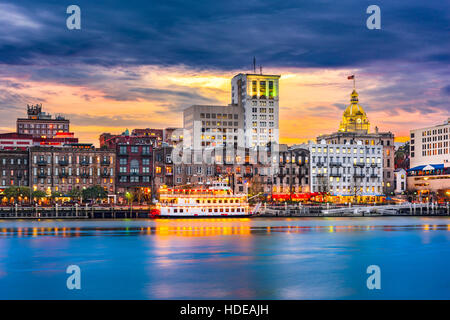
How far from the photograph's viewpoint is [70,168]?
172 meters

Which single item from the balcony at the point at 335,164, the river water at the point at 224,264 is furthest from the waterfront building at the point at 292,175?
the river water at the point at 224,264

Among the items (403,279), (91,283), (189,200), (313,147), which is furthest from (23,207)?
(403,279)

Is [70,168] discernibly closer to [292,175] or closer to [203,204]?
Answer: [203,204]

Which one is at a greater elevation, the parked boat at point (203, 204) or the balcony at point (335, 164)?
the balcony at point (335, 164)

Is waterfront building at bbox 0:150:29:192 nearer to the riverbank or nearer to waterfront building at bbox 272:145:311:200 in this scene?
the riverbank

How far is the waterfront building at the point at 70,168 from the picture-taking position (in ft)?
558

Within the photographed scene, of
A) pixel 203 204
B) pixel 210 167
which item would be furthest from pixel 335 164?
pixel 203 204

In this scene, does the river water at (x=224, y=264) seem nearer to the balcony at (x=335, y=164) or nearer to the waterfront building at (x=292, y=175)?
the waterfront building at (x=292, y=175)

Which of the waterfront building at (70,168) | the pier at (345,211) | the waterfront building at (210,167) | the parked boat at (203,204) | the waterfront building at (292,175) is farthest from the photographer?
the waterfront building at (292,175)

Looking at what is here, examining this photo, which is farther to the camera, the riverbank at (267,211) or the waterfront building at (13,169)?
the waterfront building at (13,169)

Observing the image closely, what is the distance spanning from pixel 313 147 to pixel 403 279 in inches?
5429

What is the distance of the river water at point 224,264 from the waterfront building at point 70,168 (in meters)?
62.8

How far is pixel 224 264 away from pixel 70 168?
112 m
